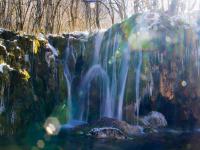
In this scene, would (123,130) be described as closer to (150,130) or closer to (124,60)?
(150,130)

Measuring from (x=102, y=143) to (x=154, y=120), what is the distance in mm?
4591

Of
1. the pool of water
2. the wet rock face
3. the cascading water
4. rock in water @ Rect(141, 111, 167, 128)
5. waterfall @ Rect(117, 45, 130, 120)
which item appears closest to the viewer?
the pool of water

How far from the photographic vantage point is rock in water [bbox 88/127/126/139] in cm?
1509

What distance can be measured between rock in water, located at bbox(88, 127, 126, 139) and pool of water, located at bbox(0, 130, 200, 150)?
0.48m

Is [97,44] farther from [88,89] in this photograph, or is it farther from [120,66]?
[88,89]

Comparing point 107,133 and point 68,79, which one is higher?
point 68,79

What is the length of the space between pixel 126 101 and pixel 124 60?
189cm

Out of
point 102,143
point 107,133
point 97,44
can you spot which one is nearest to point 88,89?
point 97,44

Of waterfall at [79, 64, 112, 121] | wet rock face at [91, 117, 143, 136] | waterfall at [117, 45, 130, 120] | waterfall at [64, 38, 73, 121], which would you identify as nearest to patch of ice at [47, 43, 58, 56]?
waterfall at [64, 38, 73, 121]

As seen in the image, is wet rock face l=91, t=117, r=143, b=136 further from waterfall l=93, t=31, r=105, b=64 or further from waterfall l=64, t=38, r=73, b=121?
waterfall l=93, t=31, r=105, b=64

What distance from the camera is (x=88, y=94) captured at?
62.5ft

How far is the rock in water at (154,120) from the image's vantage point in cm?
1772

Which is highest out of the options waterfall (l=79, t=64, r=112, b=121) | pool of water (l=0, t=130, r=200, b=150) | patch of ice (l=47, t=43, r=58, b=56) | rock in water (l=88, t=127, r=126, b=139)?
patch of ice (l=47, t=43, r=58, b=56)

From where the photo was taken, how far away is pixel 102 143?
14.0 metres
